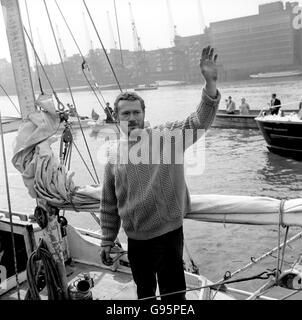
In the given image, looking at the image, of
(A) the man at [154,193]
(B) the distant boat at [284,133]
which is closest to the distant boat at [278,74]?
(B) the distant boat at [284,133]

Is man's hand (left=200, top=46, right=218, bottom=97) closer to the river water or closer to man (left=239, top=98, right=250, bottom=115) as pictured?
the river water

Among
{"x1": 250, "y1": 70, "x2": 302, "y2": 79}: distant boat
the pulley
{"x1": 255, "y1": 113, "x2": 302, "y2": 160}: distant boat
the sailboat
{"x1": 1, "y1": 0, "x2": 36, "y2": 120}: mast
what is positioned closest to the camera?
the pulley

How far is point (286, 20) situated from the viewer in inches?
4215

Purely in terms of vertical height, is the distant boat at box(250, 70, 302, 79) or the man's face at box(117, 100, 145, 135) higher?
the distant boat at box(250, 70, 302, 79)

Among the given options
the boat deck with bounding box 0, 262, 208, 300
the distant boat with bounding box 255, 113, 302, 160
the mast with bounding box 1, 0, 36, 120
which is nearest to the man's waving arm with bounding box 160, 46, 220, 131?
the mast with bounding box 1, 0, 36, 120

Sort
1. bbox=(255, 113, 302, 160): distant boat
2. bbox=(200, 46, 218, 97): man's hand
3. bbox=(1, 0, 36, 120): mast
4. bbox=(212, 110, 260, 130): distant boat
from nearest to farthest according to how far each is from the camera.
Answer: bbox=(200, 46, 218, 97): man's hand, bbox=(1, 0, 36, 120): mast, bbox=(255, 113, 302, 160): distant boat, bbox=(212, 110, 260, 130): distant boat

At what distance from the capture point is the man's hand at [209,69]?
89.4 inches

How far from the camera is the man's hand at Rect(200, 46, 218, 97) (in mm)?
2271

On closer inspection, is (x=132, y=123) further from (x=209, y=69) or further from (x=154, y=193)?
(x=209, y=69)

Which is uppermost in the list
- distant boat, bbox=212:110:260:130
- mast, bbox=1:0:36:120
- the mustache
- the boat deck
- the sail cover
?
mast, bbox=1:0:36:120

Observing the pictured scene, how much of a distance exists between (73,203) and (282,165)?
14.1 m

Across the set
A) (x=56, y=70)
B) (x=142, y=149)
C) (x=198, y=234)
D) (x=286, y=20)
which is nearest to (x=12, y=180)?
(x=198, y=234)

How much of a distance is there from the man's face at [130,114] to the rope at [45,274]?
141 cm
